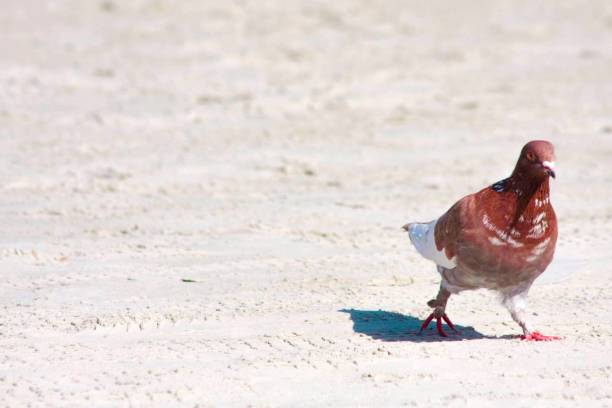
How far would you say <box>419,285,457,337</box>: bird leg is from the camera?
4938mm

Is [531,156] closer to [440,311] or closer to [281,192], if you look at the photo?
[440,311]

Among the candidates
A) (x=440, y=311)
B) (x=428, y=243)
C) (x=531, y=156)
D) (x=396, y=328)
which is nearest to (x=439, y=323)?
(x=440, y=311)

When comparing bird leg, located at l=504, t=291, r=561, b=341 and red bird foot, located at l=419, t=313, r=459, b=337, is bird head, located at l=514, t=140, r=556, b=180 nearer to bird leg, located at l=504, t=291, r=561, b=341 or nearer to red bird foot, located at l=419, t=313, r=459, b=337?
bird leg, located at l=504, t=291, r=561, b=341

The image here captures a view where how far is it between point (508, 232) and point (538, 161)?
326 mm

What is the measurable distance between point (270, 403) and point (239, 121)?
495cm

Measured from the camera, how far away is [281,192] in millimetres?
7309

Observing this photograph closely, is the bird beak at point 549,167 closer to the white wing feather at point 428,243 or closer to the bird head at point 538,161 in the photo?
the bird head at point 538,161

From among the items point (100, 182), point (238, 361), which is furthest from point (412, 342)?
point (100, 182)

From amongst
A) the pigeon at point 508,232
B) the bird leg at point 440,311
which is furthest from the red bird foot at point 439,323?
the pigeon at point 508,232

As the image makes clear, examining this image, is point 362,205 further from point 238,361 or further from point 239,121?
point 238,361

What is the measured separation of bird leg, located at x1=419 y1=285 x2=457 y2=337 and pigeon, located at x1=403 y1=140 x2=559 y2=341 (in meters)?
0.16

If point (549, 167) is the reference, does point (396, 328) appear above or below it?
below

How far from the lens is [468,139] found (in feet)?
27.9

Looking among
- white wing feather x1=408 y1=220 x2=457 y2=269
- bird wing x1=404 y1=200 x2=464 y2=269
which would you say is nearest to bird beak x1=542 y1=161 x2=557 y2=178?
bird wing x1=404 y1=200 x2=464 y2=269
